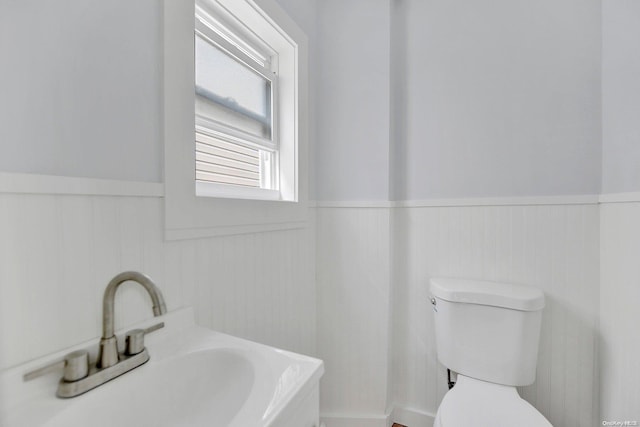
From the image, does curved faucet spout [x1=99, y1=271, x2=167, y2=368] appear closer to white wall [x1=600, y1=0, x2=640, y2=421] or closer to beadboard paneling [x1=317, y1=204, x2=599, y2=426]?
beadboard paneling [x1=317, y1=204, x2=599, y2=426]

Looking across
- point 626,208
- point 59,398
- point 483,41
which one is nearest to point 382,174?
point 483,41

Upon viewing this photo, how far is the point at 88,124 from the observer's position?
23.5 inches

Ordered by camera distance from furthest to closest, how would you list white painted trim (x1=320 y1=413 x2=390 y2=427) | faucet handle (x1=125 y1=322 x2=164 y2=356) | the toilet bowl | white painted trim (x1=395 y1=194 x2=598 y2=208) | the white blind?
white painted trim (x1=320 y1=413 x2=390 y2=427) → white painted trim (x1=395 y1=194 x2=598 y2=208) → the white blind → the toilet bowl → faucet handle (x1=125 y1=322 x2=164 y2=356)

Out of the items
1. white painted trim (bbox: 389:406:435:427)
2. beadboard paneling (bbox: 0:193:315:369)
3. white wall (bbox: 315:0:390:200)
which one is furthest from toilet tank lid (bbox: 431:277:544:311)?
beadboard paneling (bbox: 0:193:315:369)

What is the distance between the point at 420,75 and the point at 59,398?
1.76 m

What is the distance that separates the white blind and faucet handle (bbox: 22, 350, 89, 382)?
627 mm

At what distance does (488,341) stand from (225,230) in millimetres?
1151

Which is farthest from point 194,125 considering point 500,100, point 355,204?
point 500,100

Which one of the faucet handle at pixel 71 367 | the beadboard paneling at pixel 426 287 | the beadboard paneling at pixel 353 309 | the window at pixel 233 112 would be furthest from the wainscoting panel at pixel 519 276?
the faucet handle at pixel 71 367

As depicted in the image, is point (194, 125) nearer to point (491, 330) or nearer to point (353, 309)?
point (353, 309)

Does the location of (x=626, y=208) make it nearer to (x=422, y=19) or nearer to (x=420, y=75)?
(x=420, y=75)

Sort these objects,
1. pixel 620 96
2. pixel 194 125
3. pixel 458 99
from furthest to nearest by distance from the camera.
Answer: pixel 458 99 < pixel 620 96 < pixel 194 125

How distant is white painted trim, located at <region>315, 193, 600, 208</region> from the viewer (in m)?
1.29

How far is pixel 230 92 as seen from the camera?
118cm
